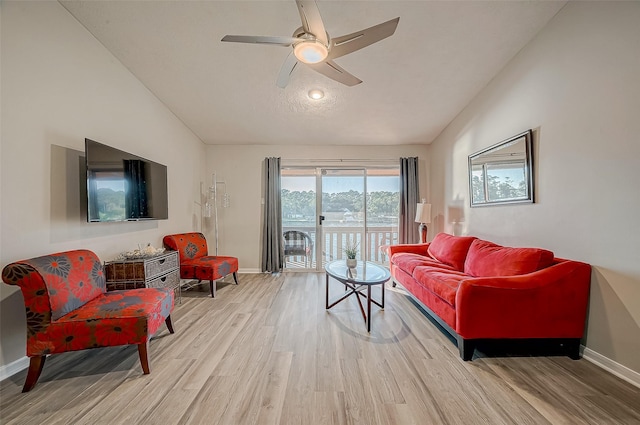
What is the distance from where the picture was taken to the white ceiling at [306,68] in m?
1.96

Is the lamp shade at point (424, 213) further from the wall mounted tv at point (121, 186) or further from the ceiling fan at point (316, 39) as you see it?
the wall mounted tv at point (121, 186)

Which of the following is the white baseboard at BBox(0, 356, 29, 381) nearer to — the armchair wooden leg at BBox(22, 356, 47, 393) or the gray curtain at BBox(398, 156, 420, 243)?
the armchair wooden leg at BBox(22, 356, 47, 393)

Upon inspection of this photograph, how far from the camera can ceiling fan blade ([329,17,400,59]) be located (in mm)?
1523

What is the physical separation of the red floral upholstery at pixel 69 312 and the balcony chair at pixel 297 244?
2.79 metres

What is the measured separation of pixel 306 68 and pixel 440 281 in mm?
2584

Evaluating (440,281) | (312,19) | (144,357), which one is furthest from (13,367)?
(440,281)

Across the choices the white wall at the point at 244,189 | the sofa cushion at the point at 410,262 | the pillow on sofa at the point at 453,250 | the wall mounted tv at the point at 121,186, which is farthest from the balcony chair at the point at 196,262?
the pillow on sofa at the point at 453,250

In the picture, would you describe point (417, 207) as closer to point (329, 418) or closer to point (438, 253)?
point (438, 253)

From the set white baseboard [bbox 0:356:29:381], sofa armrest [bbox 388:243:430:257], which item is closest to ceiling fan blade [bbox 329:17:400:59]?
sofa armrest [bbox 388:243:430:257]

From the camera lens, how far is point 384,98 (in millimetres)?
3137

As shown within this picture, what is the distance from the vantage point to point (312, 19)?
146 centimetres

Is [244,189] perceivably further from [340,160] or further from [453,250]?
[453,250]

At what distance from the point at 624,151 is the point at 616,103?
0.34 metres

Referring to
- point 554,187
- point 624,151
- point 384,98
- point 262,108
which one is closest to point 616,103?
point 624,151
